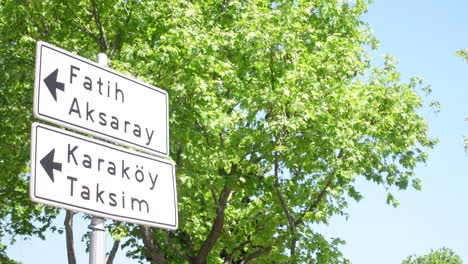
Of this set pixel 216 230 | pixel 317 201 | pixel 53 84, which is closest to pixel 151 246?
pixel 216 230

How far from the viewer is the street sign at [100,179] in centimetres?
388

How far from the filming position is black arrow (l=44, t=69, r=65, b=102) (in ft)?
13.3

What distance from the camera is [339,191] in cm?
1900

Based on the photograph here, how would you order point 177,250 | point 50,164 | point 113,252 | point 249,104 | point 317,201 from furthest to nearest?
point 113,252, point 177,250, point 317,201, point 249,104, point 50,164

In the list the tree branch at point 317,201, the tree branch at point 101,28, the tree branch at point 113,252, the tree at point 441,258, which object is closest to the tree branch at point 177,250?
the tree branch at point 317,201

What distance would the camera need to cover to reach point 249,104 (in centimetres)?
1702

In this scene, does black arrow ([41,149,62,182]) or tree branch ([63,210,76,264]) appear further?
tree branch ([63,210,76,264])

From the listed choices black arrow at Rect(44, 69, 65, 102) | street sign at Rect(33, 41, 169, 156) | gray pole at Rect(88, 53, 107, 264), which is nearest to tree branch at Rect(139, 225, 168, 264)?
street sign at Rect(33, 41, 169, 156)

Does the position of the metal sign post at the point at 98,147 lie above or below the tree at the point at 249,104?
below

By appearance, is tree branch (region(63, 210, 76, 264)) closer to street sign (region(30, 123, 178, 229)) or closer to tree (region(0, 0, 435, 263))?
tree (region(0, 0, 435, 263))

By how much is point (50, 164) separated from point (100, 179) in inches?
14.7

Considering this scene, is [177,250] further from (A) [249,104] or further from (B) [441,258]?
(B) [441,258]

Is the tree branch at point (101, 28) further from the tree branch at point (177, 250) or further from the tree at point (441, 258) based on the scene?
the tree at point (441, 258)

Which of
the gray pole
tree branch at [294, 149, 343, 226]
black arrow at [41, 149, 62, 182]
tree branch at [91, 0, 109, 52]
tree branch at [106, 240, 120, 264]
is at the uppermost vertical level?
tree branch at [91, 0, 109, 52]
